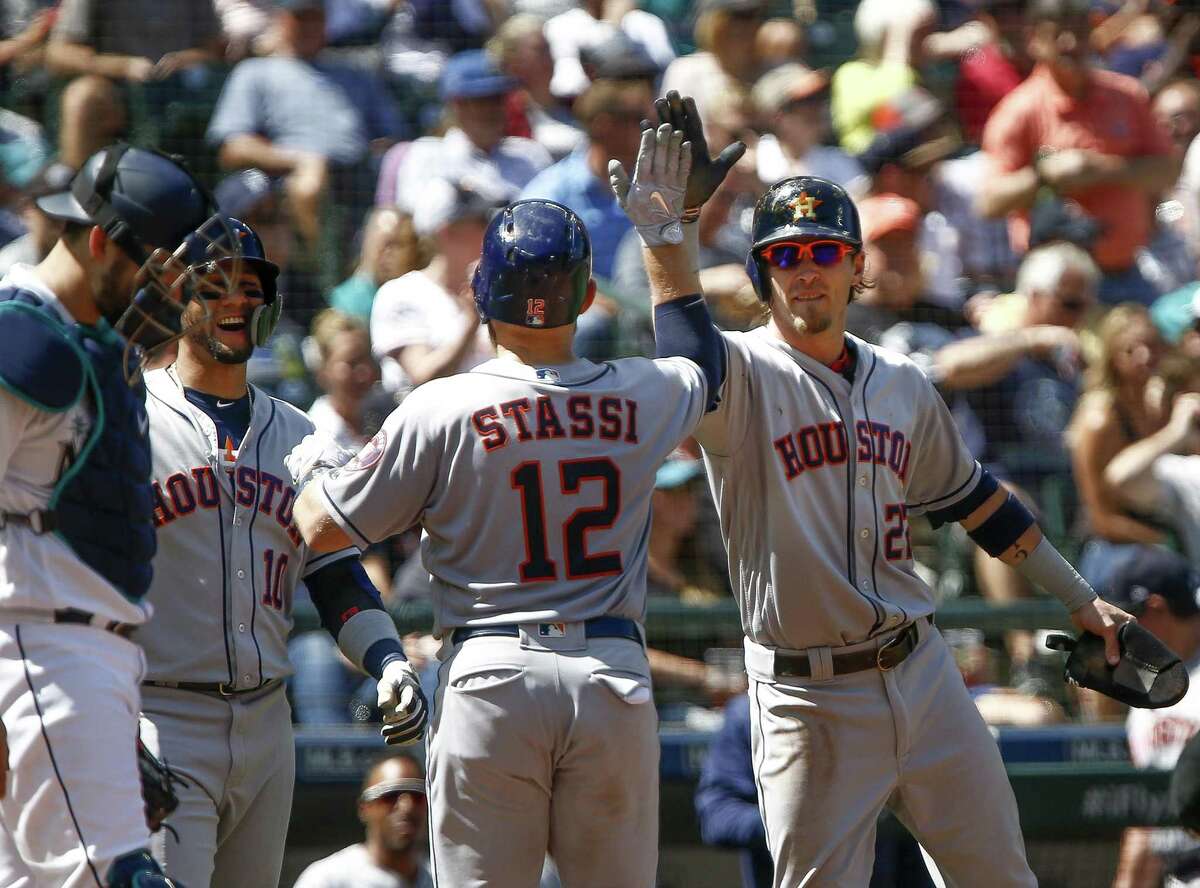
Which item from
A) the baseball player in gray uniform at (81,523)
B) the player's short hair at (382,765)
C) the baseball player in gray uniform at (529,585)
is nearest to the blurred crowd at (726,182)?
the player's short hair at (382,765)

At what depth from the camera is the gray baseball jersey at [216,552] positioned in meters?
4.07

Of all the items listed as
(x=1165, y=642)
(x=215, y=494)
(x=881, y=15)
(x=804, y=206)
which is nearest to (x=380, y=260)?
(x=881, y=15)

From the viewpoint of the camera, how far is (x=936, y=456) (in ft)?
15.4

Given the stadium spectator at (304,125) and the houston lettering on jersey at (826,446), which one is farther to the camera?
the stadium spectator at (304,125)

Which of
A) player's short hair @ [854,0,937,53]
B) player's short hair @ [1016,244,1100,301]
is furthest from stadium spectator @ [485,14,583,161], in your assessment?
player's short hair @ [1016,244,1100,301]

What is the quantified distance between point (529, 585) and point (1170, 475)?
13.2ft

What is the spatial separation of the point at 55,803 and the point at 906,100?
680 centimetres

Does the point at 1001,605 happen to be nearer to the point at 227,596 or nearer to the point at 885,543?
the point at 885,543

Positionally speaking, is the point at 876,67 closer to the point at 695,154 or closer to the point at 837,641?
the point at 695,154

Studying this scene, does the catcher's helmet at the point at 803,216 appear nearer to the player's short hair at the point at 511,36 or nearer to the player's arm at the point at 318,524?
the player's arm at the point at 318,524

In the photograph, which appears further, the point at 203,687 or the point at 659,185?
the point at 659,185

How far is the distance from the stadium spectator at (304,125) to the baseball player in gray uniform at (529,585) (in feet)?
16.6

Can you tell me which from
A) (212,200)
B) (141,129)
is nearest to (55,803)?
(212,200)

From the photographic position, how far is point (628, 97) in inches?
327
